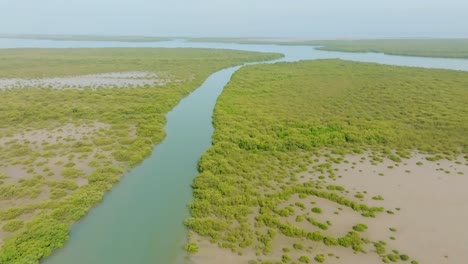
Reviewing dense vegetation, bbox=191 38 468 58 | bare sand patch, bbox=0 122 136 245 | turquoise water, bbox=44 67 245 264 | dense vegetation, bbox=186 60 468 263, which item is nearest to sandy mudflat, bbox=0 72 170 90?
dense vegetation, bbox=186 60 468 263

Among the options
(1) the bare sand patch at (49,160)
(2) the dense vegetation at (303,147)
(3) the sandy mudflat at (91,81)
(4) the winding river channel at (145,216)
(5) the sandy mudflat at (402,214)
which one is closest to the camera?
(5) the sandy mudflat at (402,214)

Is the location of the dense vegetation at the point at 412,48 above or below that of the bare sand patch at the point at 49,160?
above

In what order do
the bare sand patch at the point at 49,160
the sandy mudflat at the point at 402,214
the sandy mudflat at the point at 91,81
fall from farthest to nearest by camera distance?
the sandy mudflat at the point at 91,81
the bare sand patch at the point at 49,160
the sandy mudflat at the point at 402,214

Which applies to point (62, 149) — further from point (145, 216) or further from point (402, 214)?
point (402, 214)

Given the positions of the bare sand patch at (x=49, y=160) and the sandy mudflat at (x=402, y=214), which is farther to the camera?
the bare sand patch at (x=49, y=160)

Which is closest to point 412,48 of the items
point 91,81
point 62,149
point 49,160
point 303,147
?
point 303,147

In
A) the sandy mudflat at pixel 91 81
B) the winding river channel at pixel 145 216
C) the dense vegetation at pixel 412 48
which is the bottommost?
the winding river channel at pixel 145 216

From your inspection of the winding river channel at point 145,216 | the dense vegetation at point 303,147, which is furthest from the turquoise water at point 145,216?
the dense vegetation at point 303,147

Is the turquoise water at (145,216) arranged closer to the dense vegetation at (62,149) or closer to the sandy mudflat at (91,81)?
the dense vegetation at (62,149)
